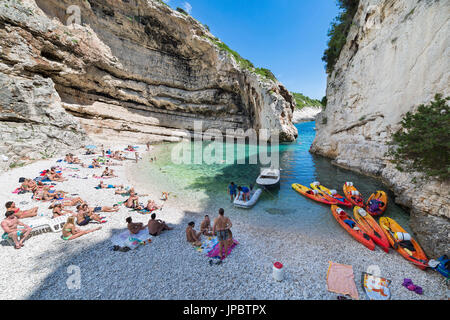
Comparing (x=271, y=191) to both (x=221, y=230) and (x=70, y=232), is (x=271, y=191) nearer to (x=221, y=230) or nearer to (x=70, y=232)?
(x=221, y=230)

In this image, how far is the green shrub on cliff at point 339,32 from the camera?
1856cm

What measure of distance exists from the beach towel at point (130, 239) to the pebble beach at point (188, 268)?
221 millimetres

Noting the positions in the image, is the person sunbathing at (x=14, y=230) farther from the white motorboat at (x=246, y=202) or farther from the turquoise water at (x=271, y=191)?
the white motorboat at (x=246, y=202)

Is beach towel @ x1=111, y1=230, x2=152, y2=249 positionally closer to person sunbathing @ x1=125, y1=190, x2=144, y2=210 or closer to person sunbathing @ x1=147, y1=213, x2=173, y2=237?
person sunbathing @ x1=147, y1=213, x2=173, y2=237

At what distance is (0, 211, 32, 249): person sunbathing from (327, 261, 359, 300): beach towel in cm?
1015

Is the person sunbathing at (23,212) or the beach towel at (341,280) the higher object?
the person sunbathing at (23,212)

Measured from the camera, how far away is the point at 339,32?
19.9m

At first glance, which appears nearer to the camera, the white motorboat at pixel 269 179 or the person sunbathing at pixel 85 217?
the person sunbathing at pixel 85 217

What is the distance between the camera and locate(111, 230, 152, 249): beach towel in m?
6.06

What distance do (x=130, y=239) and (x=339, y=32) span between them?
29034mm

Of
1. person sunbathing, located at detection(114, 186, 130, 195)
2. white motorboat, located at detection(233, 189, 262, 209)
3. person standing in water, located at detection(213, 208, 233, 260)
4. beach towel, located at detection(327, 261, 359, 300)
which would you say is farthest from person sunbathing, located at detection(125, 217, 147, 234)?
beach towel, located at detection(327, 261, 359, 300)

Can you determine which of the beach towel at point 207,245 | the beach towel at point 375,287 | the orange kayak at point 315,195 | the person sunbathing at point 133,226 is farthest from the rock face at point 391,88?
the person sunbathing at point 133,226

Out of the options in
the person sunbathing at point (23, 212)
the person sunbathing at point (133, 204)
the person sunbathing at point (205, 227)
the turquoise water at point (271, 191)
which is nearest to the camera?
the person sunbathing at point (205, 227)

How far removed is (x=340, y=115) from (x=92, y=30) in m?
35.8
